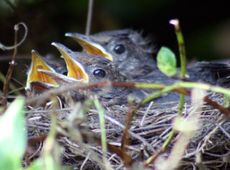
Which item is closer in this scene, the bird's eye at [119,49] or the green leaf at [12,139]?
the green leaf at [12,139]

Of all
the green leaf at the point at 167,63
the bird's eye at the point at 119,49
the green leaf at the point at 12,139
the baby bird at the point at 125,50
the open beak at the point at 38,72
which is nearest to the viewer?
the green leaf at the point at 12,139

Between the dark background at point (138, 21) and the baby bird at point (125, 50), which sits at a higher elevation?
the dark background at point (138, 21)

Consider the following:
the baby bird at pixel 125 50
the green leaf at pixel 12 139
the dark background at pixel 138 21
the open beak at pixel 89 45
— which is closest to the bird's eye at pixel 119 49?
the baby bird at pixel 125 50

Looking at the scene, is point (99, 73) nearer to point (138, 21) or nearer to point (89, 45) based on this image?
point (89, 45)

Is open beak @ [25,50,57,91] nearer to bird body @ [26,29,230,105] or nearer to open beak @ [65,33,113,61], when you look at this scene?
bird body @ [26,29,230,105]

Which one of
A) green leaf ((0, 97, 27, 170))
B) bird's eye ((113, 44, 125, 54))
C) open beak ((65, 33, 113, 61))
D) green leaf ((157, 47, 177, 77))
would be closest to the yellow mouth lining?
open beak ((65, 33, 113, 61))

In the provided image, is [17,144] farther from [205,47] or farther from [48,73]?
[205,47]

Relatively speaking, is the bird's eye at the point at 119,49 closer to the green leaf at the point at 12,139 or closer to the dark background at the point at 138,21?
the dark background at the point at 138,21

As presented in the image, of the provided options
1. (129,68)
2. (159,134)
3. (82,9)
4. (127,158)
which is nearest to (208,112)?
(159,134)
